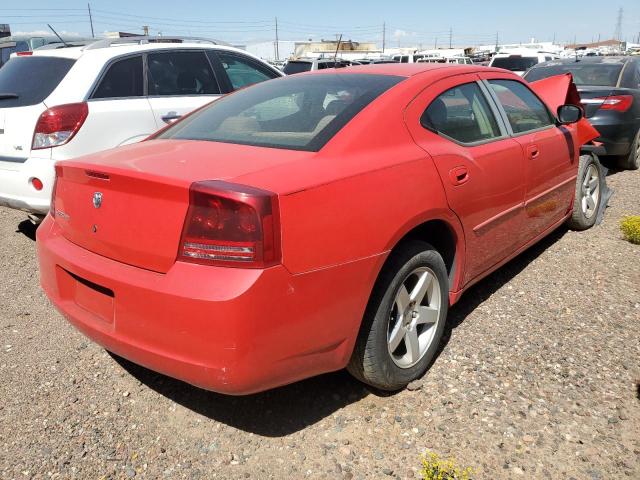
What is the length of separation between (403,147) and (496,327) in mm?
1366

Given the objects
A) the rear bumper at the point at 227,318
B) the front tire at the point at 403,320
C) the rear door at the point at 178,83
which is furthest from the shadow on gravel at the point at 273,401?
the rear door at the point at 178,83

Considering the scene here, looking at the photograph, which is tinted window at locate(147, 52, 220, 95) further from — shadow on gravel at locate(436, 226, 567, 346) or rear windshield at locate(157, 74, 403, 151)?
shadow on gravel at locate(436, 226, 567, 346)

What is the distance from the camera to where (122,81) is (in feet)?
16.3

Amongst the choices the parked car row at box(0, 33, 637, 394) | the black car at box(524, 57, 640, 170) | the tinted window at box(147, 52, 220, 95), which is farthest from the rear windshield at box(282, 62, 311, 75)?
the parked car row at box(0, 33, 637, 394)

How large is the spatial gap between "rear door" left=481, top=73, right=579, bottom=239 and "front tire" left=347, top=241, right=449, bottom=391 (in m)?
1.21

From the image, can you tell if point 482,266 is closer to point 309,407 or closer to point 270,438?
point 309,407

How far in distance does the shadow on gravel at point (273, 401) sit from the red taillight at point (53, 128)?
2.13 meters

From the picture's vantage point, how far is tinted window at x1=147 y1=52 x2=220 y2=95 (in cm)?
530

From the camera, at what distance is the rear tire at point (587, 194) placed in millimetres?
4953

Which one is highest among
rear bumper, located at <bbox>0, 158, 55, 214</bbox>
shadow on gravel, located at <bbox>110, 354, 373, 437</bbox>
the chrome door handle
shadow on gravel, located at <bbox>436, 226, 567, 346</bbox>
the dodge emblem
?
the dodge emblem

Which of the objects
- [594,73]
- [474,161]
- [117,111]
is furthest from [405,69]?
[594,73]

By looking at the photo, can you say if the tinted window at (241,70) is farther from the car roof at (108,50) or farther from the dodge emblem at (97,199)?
the dodge emblem at (97,199)

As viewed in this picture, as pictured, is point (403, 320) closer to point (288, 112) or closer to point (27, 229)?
point (288, 112)

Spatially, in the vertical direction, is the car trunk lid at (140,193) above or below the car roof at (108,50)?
below
